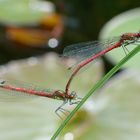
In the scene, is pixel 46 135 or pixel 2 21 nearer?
pixel 46 135

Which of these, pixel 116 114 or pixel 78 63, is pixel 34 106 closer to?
pixel 116 114

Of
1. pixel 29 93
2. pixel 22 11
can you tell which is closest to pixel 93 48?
pixel 29 93

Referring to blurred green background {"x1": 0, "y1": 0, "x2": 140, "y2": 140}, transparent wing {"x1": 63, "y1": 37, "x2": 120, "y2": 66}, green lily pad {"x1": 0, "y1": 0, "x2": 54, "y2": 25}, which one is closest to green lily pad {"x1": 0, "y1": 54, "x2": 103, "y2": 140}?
blurred green background {"x1": 0, "y1": 0, "x2": 140, "y2": 140}

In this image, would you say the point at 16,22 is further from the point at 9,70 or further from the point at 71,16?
the point at 9,70

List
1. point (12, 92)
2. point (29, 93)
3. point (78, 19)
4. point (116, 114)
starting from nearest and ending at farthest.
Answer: point (29, 93) → point (12, 92) → point (116, 114) → point (78, 19)

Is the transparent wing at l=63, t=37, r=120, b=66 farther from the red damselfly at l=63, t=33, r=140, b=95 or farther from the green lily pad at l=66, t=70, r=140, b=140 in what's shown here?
the green lily pad at l=66, t=70, r=140, b=140

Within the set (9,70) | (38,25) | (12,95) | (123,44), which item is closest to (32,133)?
(12,95)
